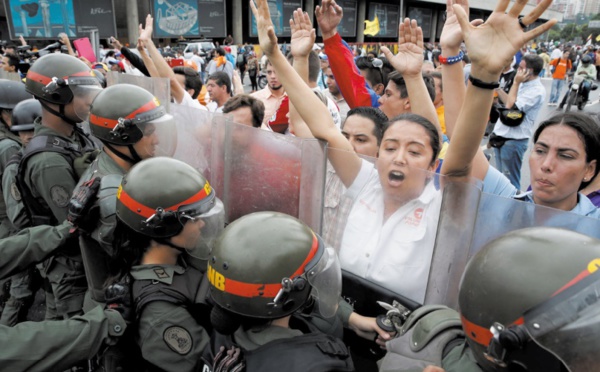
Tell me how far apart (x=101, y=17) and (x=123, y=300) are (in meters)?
30.0

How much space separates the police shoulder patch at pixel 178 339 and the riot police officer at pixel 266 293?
0.19m

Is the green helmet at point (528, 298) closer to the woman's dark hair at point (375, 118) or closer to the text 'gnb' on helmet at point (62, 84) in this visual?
the woman's dark hair at point (375, 118)

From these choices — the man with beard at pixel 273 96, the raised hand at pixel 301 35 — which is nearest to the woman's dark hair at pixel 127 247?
the raised hand at pixel 301 35

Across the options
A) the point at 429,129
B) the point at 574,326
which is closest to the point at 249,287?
the point at 574,326

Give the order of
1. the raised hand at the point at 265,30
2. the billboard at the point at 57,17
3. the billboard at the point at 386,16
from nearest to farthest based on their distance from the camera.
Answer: the raised hand at the point at 265,30
the billboard at the point at 57,17
the billboard at the point at 386,16

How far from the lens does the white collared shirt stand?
1.75 metres

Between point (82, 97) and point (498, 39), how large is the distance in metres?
2.80

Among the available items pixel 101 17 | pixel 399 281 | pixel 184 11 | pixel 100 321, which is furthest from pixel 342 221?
pixel 184 11

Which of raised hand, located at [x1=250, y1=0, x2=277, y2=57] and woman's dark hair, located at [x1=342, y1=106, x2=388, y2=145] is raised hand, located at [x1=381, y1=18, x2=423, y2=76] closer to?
woman's dark hair, located at [x1=342, y1=106, x2=388, y2=145]

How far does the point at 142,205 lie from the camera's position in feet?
6.32

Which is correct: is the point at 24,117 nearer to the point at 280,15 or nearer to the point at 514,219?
the point at 514,219

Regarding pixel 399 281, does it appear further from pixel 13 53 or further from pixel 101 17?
pixel 101 17

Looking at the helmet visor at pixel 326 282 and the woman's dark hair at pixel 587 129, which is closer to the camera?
the helmet visor at pixel 326 282

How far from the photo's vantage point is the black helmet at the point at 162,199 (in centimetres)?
191
